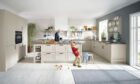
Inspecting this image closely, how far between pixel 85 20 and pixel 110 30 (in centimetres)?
307

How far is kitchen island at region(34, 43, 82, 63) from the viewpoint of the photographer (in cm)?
639

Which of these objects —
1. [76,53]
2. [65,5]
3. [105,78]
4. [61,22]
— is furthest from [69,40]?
[105,78]

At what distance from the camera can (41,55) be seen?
6.40 meters

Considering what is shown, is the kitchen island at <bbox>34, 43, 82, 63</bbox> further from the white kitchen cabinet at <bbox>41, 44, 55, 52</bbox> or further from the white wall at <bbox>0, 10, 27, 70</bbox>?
the white wall at <bbox>0, 10, 27, 70</bbox>

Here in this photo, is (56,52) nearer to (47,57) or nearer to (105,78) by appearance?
(47,57)

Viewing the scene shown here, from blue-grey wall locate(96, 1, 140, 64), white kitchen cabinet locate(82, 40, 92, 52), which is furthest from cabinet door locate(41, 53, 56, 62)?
white kitchen cabinet locate(82, 40, 92, 52)

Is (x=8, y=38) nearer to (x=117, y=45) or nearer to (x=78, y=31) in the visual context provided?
(x=117, y=45)

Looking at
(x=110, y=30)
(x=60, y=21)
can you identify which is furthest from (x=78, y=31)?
(x=110, y=30)

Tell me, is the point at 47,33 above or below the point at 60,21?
below

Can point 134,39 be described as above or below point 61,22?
below

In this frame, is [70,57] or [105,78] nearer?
[105,78]

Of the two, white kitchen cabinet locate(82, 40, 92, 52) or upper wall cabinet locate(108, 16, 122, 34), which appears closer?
upper wall cabinet locate(108, 16, 122, 34)

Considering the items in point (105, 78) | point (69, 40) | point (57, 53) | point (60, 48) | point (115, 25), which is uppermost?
point (115, 25)

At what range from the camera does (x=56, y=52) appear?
6426 mm
